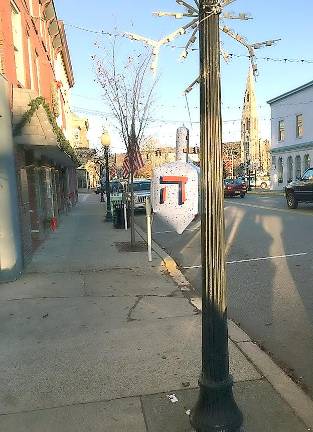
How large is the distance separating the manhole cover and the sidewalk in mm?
2881

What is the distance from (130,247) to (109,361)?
6.75 metres

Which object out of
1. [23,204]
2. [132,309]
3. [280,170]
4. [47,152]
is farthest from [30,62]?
[280,170]

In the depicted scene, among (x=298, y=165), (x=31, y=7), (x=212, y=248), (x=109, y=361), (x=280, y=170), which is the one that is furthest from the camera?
(x=280, y=170)

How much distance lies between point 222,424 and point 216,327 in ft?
2.04

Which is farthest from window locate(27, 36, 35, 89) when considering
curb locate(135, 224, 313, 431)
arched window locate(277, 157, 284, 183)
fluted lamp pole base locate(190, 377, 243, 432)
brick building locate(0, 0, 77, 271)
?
arched window locate(277, 157, 284, 183)

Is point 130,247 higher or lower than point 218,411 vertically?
lower

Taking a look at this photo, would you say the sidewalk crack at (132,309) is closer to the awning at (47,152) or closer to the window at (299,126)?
the awning at (47,152)

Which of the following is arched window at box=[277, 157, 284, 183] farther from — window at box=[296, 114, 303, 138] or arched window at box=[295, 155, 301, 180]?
window at box=[296, 114, 303, 138]

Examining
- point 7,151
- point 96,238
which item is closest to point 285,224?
point 96,238

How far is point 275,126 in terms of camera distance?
4153cm

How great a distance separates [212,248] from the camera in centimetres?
269

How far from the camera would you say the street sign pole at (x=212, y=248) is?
2607 millimetres

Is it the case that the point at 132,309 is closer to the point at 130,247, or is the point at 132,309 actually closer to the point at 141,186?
the point at 130,247

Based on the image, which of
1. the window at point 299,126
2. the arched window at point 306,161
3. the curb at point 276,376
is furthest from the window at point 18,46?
the window at point 299,126
